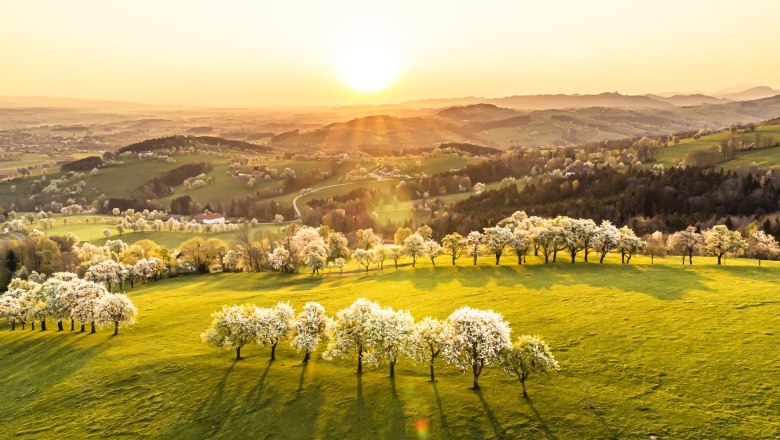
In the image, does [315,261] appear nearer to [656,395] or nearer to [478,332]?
[478,332]

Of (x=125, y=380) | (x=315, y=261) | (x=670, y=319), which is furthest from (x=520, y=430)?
(x=315, y=261)

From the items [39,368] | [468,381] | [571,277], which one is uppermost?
[571,277]

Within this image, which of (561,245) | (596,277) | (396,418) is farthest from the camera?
(561,245)

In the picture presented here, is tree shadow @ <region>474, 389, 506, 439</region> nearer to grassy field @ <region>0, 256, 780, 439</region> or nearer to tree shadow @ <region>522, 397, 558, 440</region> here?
grassy field @ <region>0, 256, 780, 439</region>

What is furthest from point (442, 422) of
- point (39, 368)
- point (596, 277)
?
point (39, 368)

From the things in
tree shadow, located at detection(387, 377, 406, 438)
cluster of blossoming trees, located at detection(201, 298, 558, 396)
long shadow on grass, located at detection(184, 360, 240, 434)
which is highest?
cluster of blossoming trees, located at detection(201, 298, 558, 396)

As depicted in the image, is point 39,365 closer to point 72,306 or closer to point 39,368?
point 39,368

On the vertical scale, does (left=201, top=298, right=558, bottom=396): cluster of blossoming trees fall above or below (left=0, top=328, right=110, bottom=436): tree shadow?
above

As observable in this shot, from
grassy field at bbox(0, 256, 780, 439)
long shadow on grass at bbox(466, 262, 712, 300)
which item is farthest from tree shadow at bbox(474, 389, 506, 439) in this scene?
long shadow on grass at bbox(466, 262, 712, 300)
